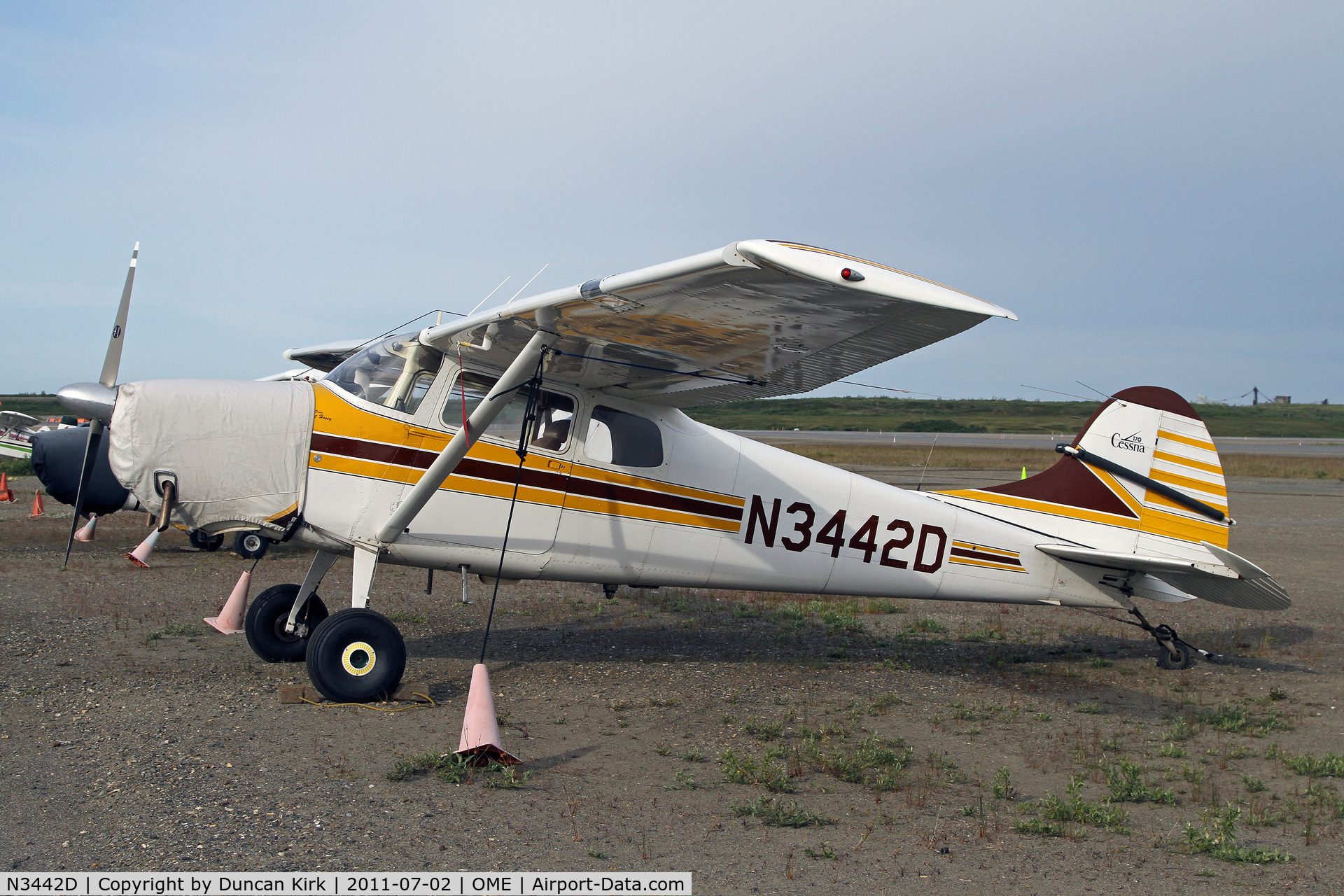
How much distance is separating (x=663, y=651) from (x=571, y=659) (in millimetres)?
989

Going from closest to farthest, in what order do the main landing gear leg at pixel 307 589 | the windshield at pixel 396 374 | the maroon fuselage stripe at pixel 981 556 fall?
the windshield at pixel 396 374, the main landing gear leg at pixel 307 589, the maroon fuselage stripe at pixel 981 556

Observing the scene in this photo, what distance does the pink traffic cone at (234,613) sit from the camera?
876 cm

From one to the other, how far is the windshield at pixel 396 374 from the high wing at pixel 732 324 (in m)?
0.23

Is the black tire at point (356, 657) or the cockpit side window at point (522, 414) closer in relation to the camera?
the black tire at point (356, 657)

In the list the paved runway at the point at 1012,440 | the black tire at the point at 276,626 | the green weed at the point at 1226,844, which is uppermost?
the paved runway at the point at 1012,440

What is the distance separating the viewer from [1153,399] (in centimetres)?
888

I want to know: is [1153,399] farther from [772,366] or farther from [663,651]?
[663,651]

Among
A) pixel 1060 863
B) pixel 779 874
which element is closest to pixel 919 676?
pixel 1060 863

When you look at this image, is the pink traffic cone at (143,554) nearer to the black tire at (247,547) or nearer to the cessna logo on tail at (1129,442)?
the black tire at (247,547)

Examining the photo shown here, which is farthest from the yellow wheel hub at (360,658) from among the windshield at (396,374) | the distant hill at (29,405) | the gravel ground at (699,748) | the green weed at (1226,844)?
the distant hill at (29,405)

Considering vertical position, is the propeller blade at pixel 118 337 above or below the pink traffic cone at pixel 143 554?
above

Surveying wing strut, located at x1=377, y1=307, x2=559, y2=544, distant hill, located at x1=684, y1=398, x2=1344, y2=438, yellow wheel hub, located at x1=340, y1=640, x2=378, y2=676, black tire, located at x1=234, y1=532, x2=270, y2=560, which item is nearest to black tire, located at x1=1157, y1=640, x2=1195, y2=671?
wing strut, located at x1=377, y1=307, x2=559, y2=544

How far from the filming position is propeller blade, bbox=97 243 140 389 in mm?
6547

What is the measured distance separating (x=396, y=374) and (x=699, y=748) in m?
3.49
